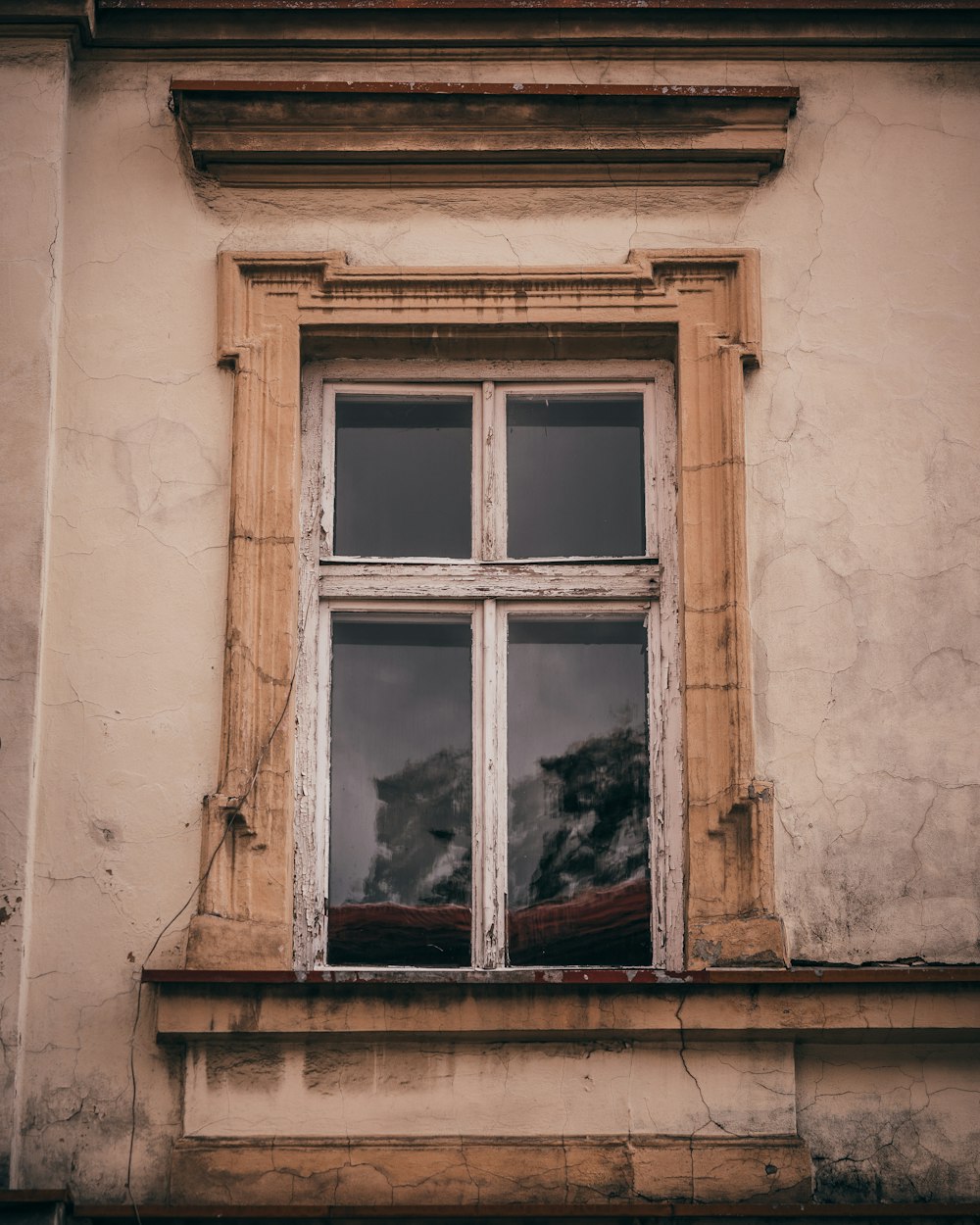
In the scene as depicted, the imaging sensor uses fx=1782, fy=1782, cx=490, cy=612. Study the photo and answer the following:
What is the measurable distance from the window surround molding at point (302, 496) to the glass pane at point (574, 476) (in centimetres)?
18

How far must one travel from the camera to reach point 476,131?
5234 mm

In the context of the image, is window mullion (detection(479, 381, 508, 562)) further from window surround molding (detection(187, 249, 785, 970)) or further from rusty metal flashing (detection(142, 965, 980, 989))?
rusty metal flashing (detection(142, 965, 980, 989))

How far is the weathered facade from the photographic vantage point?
4500mm

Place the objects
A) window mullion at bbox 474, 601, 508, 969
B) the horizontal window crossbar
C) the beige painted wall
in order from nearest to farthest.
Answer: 1. the beige painted wall
2. window mullion at bbox 474, 601, 508, 969
3. the horizontal window crossbar

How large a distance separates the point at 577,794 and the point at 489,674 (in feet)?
1.36

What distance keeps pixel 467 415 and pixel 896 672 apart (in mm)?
1438

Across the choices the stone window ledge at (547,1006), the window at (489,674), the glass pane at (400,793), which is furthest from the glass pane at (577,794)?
the stone window ledge at (547,1006)

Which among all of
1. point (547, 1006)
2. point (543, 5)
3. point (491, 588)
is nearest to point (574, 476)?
point (491, 588)

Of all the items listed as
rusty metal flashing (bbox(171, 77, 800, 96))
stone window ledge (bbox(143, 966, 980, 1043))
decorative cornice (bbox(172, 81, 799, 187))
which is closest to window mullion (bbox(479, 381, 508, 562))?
decorative cornice (bbox(172, 81, 799, 187))

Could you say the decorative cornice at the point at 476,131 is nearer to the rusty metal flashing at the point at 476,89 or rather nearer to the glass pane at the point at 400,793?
the rusty metal flashing at the point at 476,89

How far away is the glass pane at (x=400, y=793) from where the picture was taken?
481 centimetres

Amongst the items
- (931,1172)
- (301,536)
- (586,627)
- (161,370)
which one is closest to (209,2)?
(161,370)

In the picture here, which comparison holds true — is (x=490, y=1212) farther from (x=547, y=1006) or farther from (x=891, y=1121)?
(x=891, y=1121)

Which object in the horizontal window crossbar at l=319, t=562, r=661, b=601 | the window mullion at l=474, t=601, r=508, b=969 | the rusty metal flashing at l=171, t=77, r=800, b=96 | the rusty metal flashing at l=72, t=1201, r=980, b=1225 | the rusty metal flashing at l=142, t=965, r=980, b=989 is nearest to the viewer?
the rusty metal flashing at l=72, t=1201, r=980, b=1225
